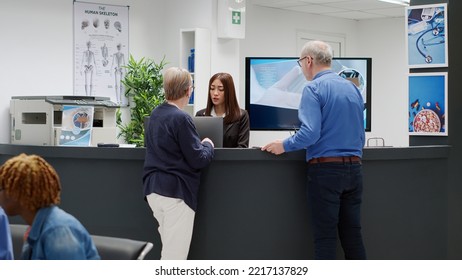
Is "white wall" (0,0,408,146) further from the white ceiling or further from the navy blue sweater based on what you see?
the navy blue sweater

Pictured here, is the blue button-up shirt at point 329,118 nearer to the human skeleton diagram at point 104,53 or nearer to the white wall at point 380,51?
the human skeleton diagram at point 104,53

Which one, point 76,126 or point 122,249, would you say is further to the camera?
point 76,126

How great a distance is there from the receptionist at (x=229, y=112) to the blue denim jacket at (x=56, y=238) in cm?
274

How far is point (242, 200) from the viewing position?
4195 mm

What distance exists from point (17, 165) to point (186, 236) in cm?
205

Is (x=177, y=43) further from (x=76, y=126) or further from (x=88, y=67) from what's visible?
(x=76, y=126)

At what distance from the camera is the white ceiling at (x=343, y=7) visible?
29.7 feet

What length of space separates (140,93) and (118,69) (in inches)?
14.2

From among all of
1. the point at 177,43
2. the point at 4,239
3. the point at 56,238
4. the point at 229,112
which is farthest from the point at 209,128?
the point at 177,43

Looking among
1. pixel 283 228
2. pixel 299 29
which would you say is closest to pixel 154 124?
pixel 283 228

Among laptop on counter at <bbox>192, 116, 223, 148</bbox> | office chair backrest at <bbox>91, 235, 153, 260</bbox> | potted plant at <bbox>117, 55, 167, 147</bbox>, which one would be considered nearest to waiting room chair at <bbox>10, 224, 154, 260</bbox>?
office chair backrest at <bbox>91, 235, 153, 260</bbox>

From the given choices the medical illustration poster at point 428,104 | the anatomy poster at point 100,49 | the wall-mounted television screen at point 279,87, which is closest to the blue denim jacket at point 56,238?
the medical illustration poster at point 428,104
